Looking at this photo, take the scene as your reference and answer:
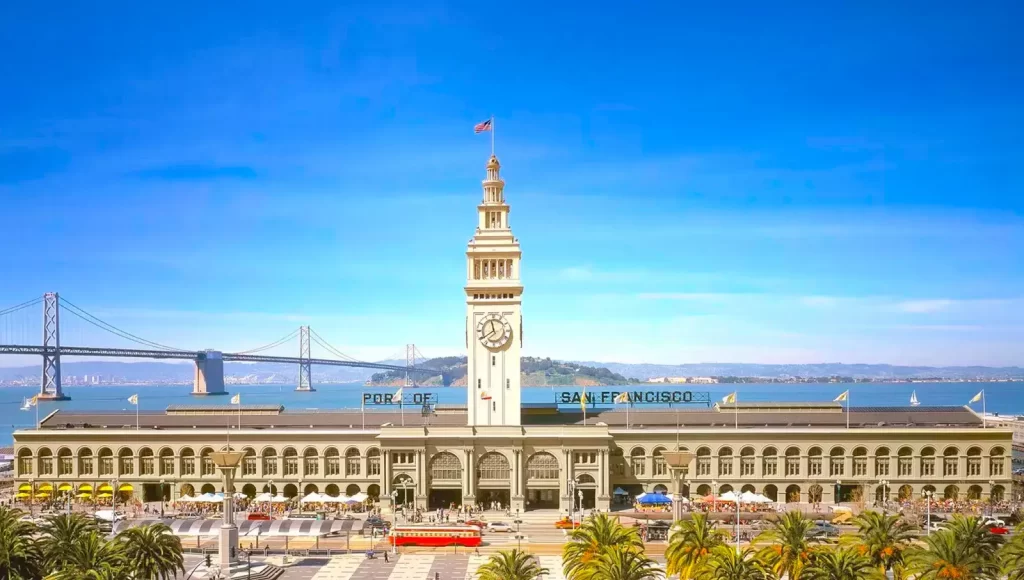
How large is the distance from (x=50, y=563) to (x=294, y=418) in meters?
57.7

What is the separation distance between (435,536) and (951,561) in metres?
45.0

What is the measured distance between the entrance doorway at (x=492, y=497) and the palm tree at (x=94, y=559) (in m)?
49.5

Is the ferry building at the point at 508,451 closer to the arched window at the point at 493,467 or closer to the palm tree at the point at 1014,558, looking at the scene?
the arched window at the point at 493,467

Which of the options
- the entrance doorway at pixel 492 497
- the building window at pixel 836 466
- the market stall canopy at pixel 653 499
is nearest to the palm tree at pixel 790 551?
the market stall canopy at pixel 653 499

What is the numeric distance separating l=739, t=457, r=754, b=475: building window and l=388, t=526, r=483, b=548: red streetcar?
35987mm

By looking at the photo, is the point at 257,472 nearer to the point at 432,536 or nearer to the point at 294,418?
the point at 294,418

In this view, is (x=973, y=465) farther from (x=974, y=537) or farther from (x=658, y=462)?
(x=974, y=537)

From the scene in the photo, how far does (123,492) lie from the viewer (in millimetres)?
109625

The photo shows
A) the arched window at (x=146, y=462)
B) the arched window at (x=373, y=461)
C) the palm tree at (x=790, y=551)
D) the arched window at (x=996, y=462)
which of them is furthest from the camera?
the arched window at (x=146, y=462)

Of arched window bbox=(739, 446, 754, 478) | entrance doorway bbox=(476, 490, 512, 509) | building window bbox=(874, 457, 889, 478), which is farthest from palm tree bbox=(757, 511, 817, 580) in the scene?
building window bbox=(874, 457, 889, 478)

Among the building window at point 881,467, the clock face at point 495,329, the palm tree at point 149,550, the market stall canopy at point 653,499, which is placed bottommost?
the market stall canopy at point 653,499

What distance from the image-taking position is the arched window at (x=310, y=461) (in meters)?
109

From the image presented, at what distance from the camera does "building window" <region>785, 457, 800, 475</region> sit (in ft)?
353

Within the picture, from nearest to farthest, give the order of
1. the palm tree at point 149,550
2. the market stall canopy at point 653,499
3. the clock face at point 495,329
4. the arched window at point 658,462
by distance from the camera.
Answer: the palm tree at point 149,550 → the market stall canopy at point 653,499 → the clock face at point 495,329 → the arched window at point 658,462
